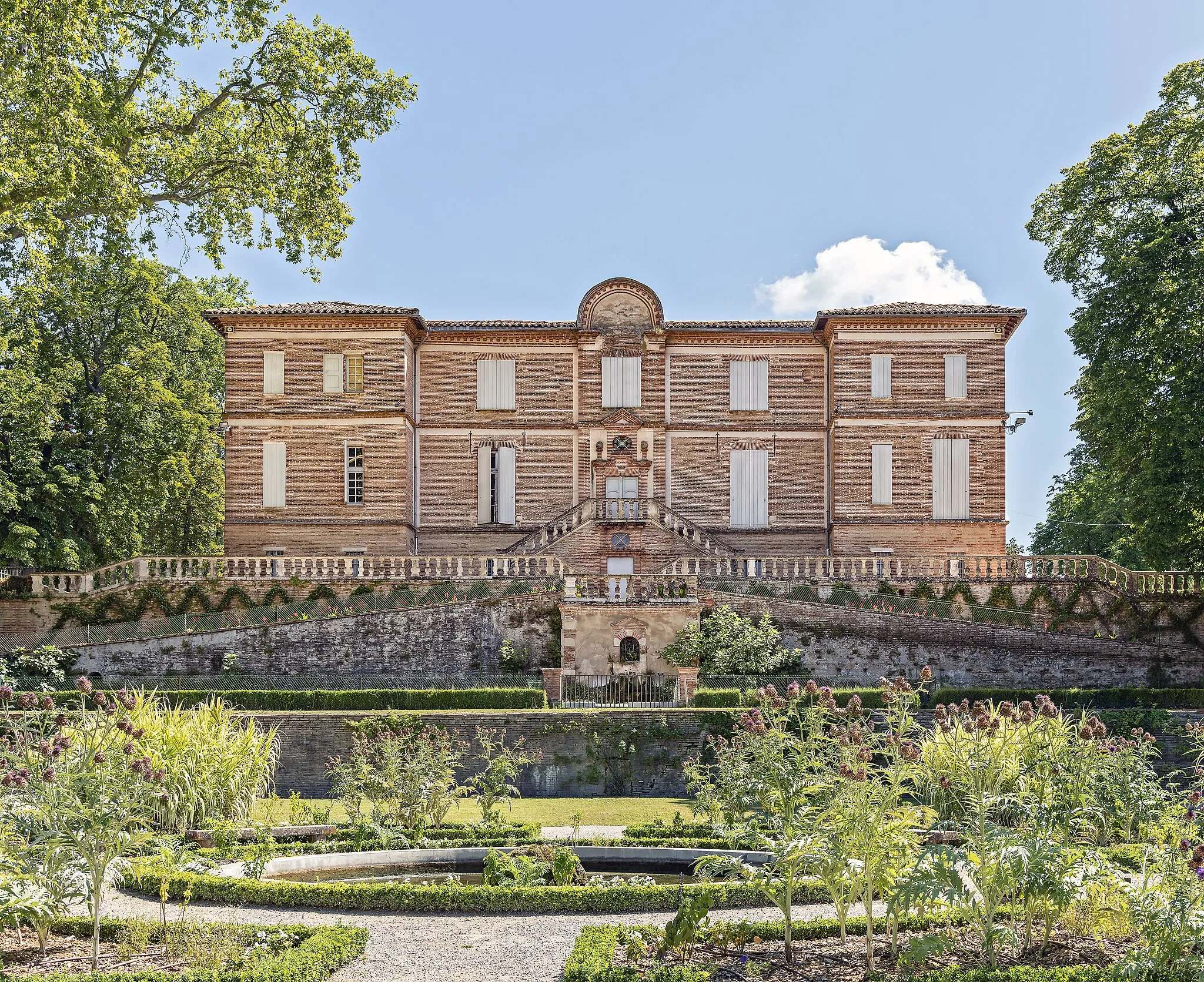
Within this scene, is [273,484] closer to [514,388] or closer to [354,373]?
[354,373]

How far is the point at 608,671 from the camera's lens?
26.3 metres

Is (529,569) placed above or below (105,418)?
below

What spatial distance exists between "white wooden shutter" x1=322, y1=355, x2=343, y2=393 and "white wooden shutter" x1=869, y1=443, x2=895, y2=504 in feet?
51.2

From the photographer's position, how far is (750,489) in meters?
33.6

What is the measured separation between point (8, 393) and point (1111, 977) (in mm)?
29273

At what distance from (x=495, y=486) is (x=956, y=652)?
14.1 m

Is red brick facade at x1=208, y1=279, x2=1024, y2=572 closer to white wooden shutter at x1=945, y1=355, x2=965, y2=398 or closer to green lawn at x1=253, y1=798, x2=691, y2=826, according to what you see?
white wooden shutter at x1=945, y1=355, x2=965, y2=398

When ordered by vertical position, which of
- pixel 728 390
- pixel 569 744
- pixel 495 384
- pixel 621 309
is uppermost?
pixel 621 309

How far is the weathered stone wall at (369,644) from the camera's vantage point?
2653 centimetres

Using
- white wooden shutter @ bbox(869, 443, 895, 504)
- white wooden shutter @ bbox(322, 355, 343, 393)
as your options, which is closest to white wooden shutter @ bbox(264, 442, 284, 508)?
white wooden shutter @ bbox(322, 355, 343, 393)

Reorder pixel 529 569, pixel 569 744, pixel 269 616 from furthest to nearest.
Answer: pixel 529 569 → pixel 269 616 → pixel 569 744

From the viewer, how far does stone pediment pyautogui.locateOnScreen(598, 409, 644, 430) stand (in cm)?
3319

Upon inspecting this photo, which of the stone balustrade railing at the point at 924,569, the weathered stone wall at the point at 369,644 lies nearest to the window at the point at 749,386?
the stone balustrade railing at the point at 924,569

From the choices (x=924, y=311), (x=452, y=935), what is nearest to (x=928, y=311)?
(x=924, y=311)
